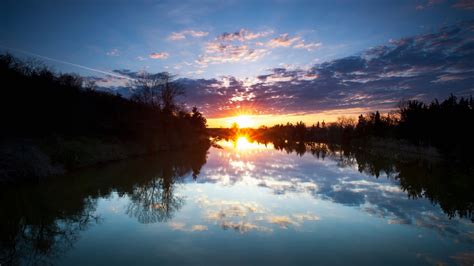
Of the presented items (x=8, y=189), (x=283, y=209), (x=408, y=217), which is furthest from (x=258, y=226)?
(x=8, y=189)

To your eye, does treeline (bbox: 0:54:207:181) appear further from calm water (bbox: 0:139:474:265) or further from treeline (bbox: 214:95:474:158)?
treeline (bbox: 214:95:474:158)

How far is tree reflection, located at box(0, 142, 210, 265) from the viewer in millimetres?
7246

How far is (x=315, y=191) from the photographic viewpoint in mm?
15234

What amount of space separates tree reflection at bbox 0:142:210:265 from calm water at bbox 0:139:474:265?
34 mm

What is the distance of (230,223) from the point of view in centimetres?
952

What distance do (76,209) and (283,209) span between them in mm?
7807

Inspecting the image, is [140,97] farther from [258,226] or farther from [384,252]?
[384,252]

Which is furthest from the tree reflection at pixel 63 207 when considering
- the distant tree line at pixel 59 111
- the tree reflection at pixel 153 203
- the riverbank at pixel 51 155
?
the distant tree line at pixel 59 111

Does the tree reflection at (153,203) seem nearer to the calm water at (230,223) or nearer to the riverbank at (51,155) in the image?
the calm water at (230,223)

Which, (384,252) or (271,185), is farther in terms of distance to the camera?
(271,185)

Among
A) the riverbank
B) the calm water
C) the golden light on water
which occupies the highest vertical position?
the riverbank

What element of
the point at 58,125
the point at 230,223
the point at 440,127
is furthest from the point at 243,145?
the point at 230,223

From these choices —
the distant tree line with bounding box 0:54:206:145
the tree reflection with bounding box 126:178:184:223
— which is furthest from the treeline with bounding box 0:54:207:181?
the tree reflection with bounding box 126:178:184:223

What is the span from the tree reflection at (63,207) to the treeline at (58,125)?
6.78 ft
